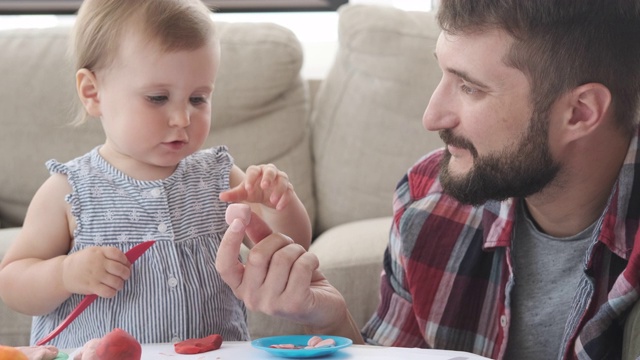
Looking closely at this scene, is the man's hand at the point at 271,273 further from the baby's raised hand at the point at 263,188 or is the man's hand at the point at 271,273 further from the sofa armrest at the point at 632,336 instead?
the sofa armrest at the point at 632,336

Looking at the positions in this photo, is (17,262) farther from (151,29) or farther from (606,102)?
(606,102)

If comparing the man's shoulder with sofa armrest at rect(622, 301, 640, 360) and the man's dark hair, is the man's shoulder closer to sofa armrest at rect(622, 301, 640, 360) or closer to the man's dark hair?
the man's dark hair

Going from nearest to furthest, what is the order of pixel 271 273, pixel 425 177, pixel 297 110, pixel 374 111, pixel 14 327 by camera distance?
pixel 271 273 → pixel 425 177 → pixel 14 327 → pixel 374 111 → pixel 297 110

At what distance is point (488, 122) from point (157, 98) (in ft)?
1.60

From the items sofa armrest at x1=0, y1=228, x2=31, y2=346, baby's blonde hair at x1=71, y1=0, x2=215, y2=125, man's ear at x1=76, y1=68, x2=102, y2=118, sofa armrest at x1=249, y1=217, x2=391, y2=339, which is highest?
baby's blonde hair at x1=71, y1=0, x2=215, y2=125

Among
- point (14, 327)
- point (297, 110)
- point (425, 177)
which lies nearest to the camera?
point (425, 177)

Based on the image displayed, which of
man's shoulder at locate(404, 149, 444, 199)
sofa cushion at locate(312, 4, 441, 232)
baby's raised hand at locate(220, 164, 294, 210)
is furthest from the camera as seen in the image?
sofa cushion at locate(312, 4, 441, 232)

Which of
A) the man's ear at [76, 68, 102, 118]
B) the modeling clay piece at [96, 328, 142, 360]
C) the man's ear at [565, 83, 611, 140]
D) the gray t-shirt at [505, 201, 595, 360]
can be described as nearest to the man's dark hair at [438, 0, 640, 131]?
the man's ear at [565, 83, 611, 140]

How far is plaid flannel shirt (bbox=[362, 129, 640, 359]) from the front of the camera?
1.34 metres

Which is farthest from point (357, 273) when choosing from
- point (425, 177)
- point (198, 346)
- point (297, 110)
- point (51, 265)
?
point (198, 346)

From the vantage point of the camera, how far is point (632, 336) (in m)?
1.19

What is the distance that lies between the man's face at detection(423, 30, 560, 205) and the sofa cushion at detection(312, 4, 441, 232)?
40.5 inches

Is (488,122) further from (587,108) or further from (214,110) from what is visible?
(214,110)

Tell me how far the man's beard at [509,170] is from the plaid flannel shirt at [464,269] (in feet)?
0.21
